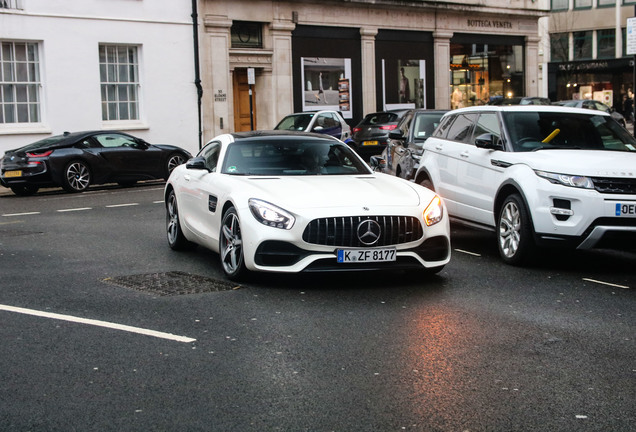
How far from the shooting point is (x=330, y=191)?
28.9 feet

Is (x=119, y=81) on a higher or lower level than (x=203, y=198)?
higher

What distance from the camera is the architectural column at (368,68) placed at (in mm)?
35938

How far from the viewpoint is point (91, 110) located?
2808 centimetres

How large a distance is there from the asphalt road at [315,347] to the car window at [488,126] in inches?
58.1

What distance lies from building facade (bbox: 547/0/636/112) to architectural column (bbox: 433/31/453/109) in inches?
1081

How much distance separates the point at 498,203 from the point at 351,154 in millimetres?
1720

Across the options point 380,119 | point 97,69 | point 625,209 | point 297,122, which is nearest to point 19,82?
point 97,69

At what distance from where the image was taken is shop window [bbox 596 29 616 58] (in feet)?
211

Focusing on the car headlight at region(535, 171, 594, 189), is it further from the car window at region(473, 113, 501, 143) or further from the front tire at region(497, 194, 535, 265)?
the car window at region(473, 113, 501, 143)

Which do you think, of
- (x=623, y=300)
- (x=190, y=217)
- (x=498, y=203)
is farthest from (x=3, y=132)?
(x=623, y=300)

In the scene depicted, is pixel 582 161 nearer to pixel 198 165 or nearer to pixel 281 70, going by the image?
pixel 198 165

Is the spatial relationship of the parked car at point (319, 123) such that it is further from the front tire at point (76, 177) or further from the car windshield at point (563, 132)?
the car windshield at point (563, 132)

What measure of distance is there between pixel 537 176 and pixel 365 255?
235 cm

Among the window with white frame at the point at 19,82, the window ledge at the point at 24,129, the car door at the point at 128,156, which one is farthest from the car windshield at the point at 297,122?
the window with white frame at the point at 19,82
